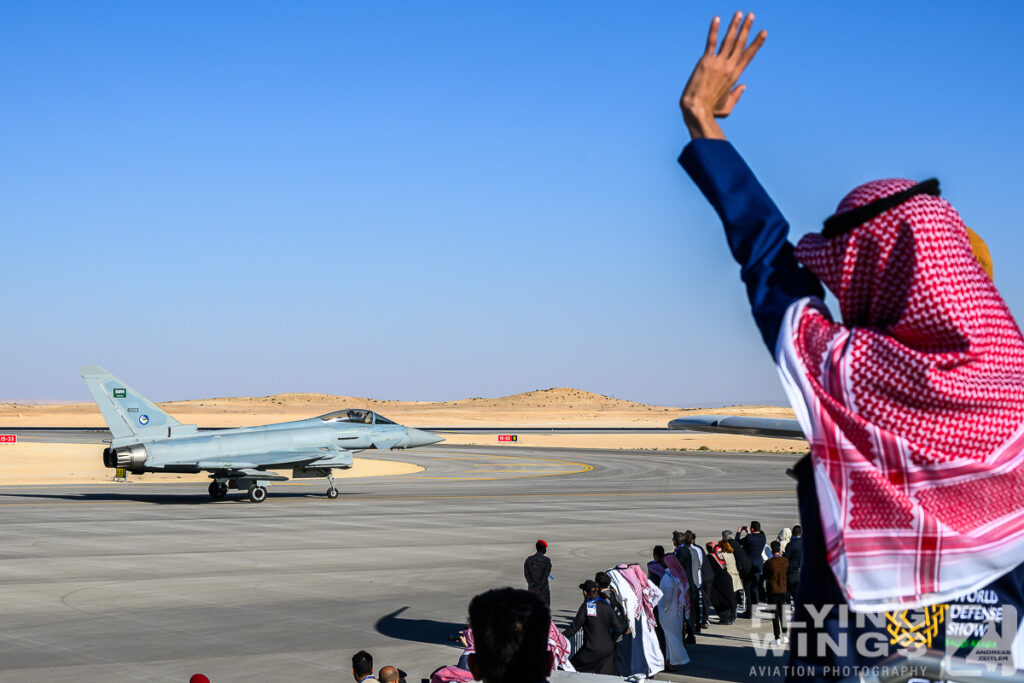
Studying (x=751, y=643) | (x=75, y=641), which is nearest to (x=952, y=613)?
(x=751, y=643)

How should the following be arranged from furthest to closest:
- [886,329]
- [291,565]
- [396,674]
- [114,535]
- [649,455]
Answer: [649,455]
[114,535]
[291,565]
[396,674]
[886,329]

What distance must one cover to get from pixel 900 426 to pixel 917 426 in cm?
3

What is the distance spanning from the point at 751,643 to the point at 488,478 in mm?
33508

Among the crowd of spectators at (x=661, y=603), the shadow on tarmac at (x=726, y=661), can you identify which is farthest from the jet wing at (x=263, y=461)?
the shadow on tarmac at (x=726, y=661)

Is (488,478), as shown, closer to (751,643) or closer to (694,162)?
(751,643)

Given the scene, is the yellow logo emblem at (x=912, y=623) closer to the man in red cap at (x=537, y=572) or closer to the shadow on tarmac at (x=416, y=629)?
the man in red cap at (x=537, y=572)

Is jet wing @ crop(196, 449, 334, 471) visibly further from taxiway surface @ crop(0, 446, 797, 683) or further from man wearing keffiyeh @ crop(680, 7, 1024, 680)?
man wearing keffiyeh @ crop(680, 7, 1024, 680)

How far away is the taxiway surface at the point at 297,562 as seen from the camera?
13.9 meters

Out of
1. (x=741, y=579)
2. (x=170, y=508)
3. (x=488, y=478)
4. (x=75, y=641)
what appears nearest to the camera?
(x=75, y=641)

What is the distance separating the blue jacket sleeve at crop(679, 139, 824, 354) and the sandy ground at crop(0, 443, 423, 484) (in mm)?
46439

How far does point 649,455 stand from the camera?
220 feet

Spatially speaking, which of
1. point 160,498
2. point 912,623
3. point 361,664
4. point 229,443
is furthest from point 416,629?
point 160,498

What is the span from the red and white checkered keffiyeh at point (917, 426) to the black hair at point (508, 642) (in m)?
1.10

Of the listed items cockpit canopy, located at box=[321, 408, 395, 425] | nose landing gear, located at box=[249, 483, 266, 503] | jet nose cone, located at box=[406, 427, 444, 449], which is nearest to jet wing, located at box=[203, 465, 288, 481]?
nose landing gear, located at box=[249, 483, 266, 503]
